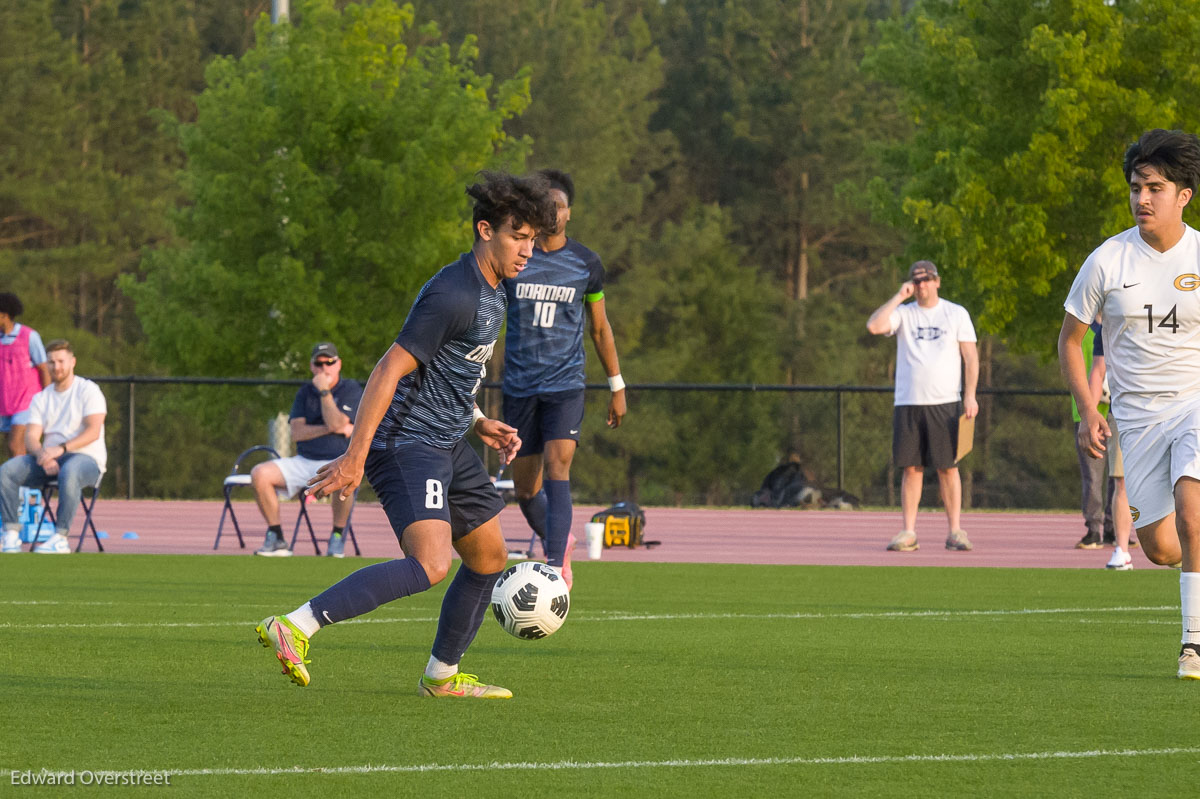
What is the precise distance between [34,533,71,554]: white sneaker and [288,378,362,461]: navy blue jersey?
2.18 meters

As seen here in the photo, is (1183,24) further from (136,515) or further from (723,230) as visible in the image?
→ (723,230)

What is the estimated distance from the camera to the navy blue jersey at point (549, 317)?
10828 millimetres

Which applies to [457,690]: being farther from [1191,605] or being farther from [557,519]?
[557,519]

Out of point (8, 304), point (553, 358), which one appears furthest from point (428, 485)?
point (8, 304)

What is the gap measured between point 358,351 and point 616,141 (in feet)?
69.5

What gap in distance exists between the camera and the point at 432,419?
6.62 meters

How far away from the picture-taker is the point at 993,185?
32219 mm

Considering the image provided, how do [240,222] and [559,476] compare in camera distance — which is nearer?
[559,476]

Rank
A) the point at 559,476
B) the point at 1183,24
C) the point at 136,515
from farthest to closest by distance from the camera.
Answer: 1. the point at 1183,24
2. the point at 136,515
3. the point at 559,476

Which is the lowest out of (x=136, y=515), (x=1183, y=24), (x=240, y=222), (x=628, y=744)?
(x=136, y=515)

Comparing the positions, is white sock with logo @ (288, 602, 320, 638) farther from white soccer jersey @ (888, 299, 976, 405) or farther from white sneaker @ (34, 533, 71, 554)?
white soccer jersey @ (888, 299, 976, 405)

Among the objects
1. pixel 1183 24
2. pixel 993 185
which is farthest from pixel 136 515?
pixel 1183 24

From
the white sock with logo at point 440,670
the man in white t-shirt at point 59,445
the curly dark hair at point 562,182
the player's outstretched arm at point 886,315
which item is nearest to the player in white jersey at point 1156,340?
the white sock with logo at point 440,670

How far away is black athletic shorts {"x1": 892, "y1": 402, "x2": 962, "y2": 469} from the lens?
15758 mm
